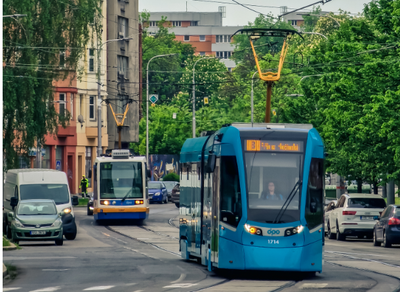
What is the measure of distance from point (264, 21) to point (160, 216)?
9255 centimetres

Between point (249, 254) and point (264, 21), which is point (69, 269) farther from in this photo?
point (264, 21)

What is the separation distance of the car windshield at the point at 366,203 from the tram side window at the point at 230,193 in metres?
16.5

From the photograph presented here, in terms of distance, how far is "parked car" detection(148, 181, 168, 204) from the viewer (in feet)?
203

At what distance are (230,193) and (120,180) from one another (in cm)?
2070

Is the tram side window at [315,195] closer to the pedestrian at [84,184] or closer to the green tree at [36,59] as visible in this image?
the green tree at [36,59]

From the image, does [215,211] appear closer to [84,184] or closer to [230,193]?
[230,193]

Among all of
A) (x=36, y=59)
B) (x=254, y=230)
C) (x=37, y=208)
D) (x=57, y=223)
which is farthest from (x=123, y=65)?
(x=254, y=230)

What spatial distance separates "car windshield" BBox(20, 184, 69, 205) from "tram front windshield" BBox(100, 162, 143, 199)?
3850 mm

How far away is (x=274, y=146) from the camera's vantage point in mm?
16500

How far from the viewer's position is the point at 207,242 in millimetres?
17641

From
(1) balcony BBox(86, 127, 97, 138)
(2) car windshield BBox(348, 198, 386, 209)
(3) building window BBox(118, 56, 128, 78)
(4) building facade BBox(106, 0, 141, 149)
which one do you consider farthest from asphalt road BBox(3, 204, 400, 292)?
(3) building window BBox(118, 56, 128, 78)

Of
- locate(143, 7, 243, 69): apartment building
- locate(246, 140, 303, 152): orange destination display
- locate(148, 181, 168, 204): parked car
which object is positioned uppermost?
locate(143, 7, 243, 69): apartment building

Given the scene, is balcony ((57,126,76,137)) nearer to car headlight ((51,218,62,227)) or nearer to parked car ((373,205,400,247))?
car headlight ((51,218,62,227))

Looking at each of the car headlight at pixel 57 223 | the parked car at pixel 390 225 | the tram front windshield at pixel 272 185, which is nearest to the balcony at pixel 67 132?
the car headlight at pixel 57 223
